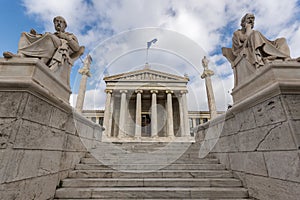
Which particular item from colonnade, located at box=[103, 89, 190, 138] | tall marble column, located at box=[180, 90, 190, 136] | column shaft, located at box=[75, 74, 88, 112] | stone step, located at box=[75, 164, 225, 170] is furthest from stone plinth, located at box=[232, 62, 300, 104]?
tall marble column, located at box=[180, 90, 190, 136]

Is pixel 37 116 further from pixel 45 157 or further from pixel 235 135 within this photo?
pixel 235 135

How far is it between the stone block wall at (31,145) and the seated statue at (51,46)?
885 mm

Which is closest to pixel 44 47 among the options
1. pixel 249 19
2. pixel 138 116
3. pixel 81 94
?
pixel 249 19

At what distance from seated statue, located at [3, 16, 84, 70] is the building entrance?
1971 centimetres

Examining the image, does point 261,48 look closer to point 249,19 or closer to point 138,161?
point 249,19

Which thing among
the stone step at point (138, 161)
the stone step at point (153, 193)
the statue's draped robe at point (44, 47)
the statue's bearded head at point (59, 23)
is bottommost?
the stone step at point (153, 193)

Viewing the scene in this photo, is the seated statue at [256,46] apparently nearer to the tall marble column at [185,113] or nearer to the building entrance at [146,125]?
the tall marble column at [185,113]

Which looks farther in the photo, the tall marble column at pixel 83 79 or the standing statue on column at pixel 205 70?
the standing statue on column at pixel 205 70

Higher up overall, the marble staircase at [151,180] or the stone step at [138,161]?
the stone step at [138,161]

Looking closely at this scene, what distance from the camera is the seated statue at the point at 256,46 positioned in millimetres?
2807

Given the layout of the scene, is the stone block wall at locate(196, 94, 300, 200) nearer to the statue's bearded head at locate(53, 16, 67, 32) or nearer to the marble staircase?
the marble staircase

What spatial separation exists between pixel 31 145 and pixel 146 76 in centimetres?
2399

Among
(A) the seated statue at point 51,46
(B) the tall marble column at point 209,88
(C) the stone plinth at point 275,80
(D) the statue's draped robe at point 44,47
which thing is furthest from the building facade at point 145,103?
(C) the stone plinth at point 275,80

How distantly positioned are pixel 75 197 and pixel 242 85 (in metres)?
4.06
